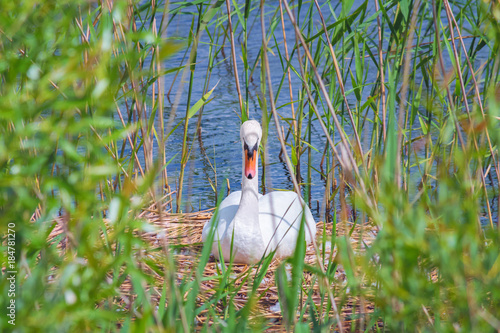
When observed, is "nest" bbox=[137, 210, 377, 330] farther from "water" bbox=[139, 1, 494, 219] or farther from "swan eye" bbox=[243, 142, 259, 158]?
"swan eye" bbox=[243, 142, 259, 158]

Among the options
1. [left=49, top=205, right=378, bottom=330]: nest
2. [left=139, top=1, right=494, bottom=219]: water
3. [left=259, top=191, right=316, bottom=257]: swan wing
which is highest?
[left=139, top=1, right=494, bottom=219]: water

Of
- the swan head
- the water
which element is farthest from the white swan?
the water

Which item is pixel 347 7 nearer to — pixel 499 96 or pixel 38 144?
pixel 499 96

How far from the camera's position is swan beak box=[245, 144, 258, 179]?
3.10 m

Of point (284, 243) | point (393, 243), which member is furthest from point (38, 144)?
point (284, 243)

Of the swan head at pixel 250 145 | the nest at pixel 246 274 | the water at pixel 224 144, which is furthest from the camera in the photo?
the water at pixel 224 144

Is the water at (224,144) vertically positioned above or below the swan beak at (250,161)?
above

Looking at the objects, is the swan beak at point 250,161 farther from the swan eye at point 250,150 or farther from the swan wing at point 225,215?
the swan wing at point 225,215

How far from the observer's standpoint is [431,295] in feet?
Result: 4.08

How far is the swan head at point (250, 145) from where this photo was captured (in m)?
3.08

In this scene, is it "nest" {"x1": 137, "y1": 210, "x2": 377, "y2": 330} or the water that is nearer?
"nest" {"x1": 137, "y1": 210, "x2": 377, "y2": 330}

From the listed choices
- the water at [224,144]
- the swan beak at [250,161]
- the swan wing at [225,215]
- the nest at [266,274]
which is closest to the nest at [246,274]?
the nest at [266,274]

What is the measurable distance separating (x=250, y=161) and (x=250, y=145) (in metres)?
0.09

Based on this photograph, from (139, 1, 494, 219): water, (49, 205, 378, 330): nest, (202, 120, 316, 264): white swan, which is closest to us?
(49, 205, 378, 330): nest
